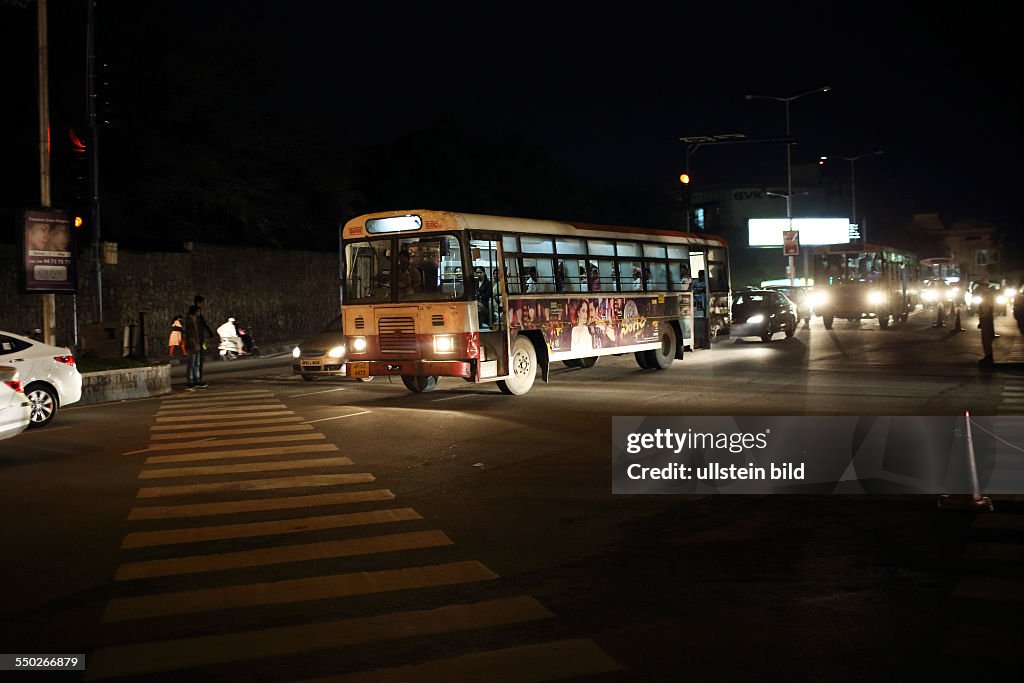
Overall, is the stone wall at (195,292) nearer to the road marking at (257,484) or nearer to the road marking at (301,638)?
the road marking at (257,484)

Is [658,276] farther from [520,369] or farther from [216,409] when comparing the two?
[216,409]

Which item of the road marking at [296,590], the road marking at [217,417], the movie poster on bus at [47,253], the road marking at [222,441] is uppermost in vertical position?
the movie poster on bus at [47,253]

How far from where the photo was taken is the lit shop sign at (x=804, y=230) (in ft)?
312

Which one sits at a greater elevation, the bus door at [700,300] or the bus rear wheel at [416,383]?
the bus door at [700,300]

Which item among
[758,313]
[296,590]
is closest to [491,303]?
[296,590]

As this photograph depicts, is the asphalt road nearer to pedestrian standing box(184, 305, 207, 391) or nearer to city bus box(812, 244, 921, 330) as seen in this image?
pedestrian standing box(184, 305, 207, 391)

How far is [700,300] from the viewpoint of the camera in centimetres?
2789

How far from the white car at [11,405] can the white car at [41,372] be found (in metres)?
3.49

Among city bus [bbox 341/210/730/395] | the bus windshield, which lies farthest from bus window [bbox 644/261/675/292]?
the bus windshield

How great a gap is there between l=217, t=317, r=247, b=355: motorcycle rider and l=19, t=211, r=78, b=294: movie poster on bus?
9884 millimetres

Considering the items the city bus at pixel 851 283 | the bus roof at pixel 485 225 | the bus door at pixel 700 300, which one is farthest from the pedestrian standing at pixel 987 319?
the city bus at pixel 851 283

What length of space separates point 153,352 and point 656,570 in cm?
2975

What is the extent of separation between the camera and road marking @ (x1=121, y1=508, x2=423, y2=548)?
852cm

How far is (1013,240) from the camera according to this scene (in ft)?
314
